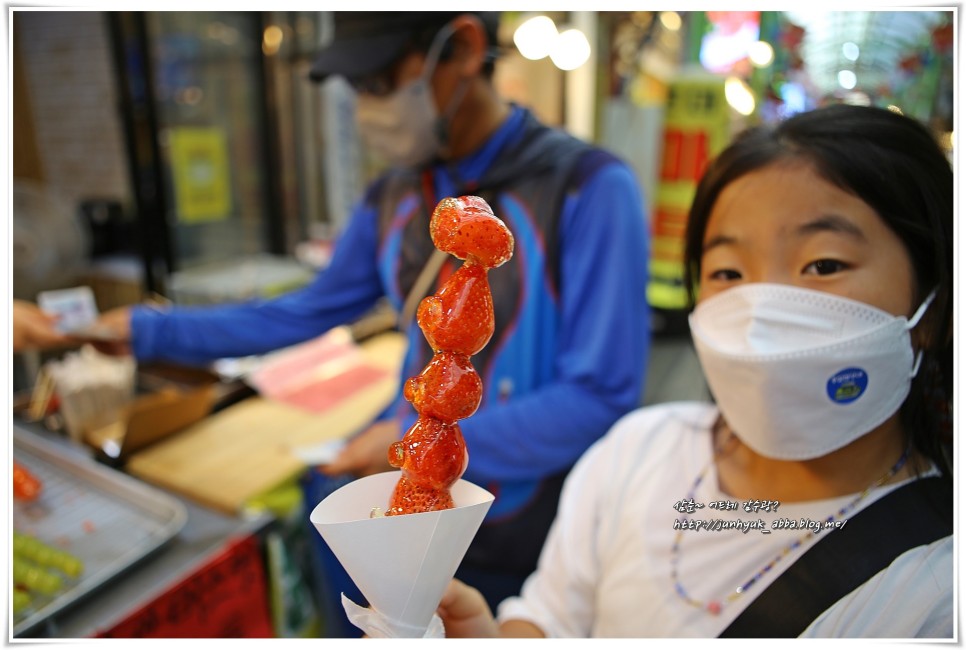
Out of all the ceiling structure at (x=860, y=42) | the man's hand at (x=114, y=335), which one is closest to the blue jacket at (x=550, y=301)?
the ceiling structure at (x=860, y=42)

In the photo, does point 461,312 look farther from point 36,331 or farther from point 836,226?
point 36,331

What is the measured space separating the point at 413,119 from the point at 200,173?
2.57 meters

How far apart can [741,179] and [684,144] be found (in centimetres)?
450

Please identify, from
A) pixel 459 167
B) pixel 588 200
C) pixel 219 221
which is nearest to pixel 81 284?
pixel 219 221

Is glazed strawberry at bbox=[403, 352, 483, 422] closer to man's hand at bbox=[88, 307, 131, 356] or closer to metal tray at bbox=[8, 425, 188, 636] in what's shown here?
metal tray at bbox=[8, 425, 188, 636]

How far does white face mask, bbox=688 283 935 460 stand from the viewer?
2.29 feet

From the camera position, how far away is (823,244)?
2.29 ft

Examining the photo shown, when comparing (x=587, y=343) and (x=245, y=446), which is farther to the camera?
(x=245, y=446)

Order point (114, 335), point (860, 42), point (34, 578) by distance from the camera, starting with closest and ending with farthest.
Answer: point (860, 42), point (34, 578), point (114, 335)

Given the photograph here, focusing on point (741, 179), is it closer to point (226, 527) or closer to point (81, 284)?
point (226, 527)

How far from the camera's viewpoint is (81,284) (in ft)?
10.0

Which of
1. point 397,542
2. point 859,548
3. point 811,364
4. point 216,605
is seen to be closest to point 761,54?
point 811,364

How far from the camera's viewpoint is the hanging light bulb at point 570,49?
431 cm
